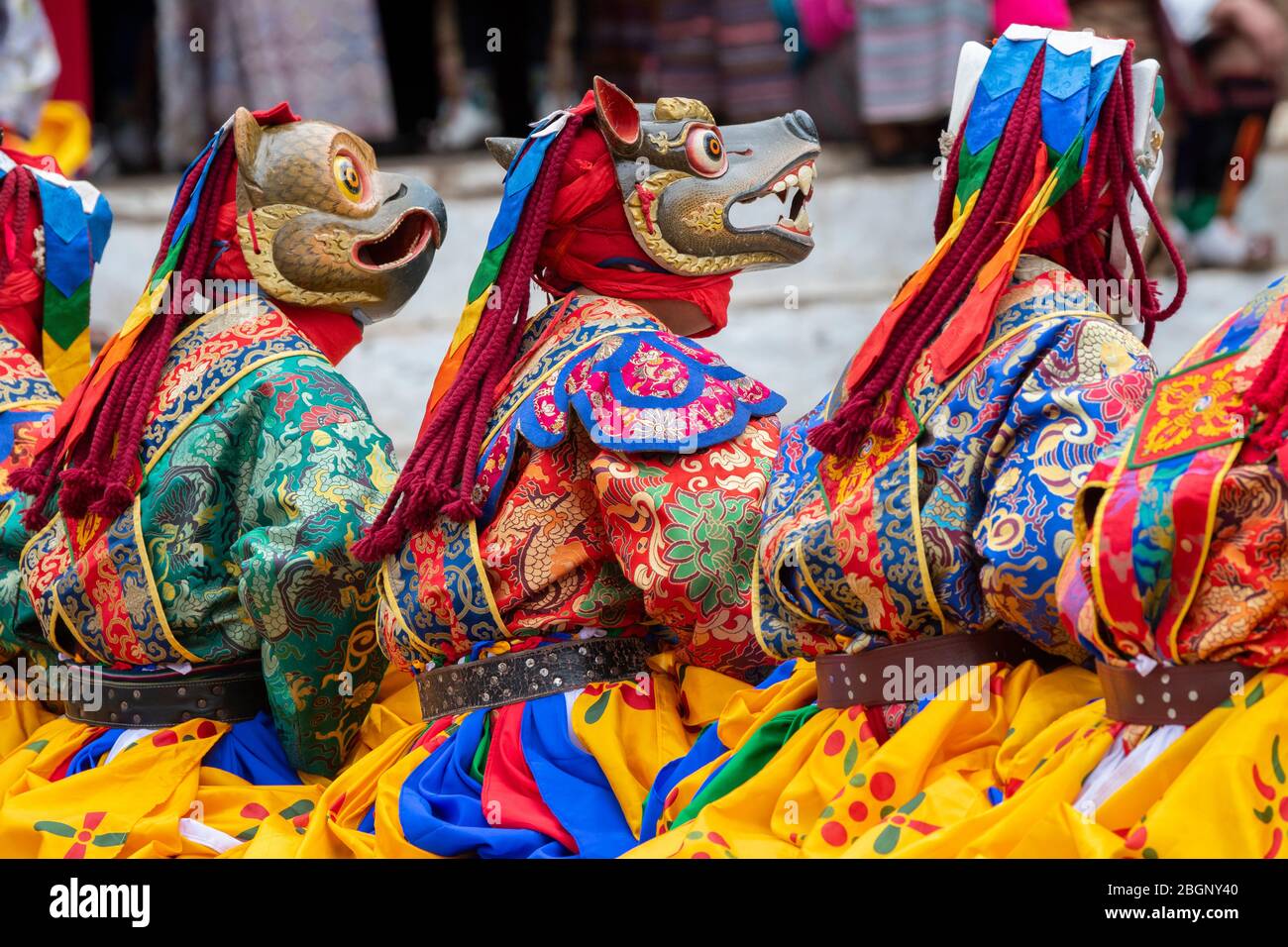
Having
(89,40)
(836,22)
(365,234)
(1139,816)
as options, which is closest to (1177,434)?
(1139,816)

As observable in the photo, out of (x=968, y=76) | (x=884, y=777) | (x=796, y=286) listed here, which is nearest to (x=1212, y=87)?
(x=796, y=286)

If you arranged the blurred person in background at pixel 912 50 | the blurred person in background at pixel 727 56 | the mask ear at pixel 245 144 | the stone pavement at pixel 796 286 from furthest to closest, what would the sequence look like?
the blurred person in background at pixel 727 56
the stone pavement at pixel 796 286
the blurred person in background at pixel 912 50
the mask ear at pixel 245 144

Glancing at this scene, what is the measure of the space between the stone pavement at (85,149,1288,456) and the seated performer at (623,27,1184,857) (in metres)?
3.44

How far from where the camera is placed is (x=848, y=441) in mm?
2938

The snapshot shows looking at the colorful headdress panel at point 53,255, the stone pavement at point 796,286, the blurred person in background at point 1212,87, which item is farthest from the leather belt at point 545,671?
the blurred person in background at point 1212,87

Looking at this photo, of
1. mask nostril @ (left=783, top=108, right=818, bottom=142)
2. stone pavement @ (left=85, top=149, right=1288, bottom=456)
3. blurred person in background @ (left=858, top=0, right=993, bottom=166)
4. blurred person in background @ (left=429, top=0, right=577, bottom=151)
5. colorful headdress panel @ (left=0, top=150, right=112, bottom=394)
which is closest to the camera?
mask nostril @ (left=783, top=108, right=818, bottom=142)

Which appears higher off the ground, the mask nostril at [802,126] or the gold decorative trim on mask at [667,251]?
the mask nostril at [802,126]

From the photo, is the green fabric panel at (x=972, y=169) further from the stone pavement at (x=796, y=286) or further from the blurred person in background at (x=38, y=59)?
the blurred person in background at (x=38, y=59)

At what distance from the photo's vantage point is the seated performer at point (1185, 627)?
7.68ft

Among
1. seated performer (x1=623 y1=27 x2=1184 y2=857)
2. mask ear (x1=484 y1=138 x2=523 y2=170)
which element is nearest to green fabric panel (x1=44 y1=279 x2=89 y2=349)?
mask ear (x1=484 y1=138 x2=523 y2=170)

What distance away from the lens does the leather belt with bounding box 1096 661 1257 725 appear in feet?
7.95

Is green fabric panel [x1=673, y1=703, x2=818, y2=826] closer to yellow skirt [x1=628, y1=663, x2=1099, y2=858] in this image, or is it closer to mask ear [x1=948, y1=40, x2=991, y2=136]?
yellow skirt [x1=628, y1=663, x2=1099, y2=858]

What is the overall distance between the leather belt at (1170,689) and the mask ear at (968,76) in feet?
2.96

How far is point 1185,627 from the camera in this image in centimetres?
243
